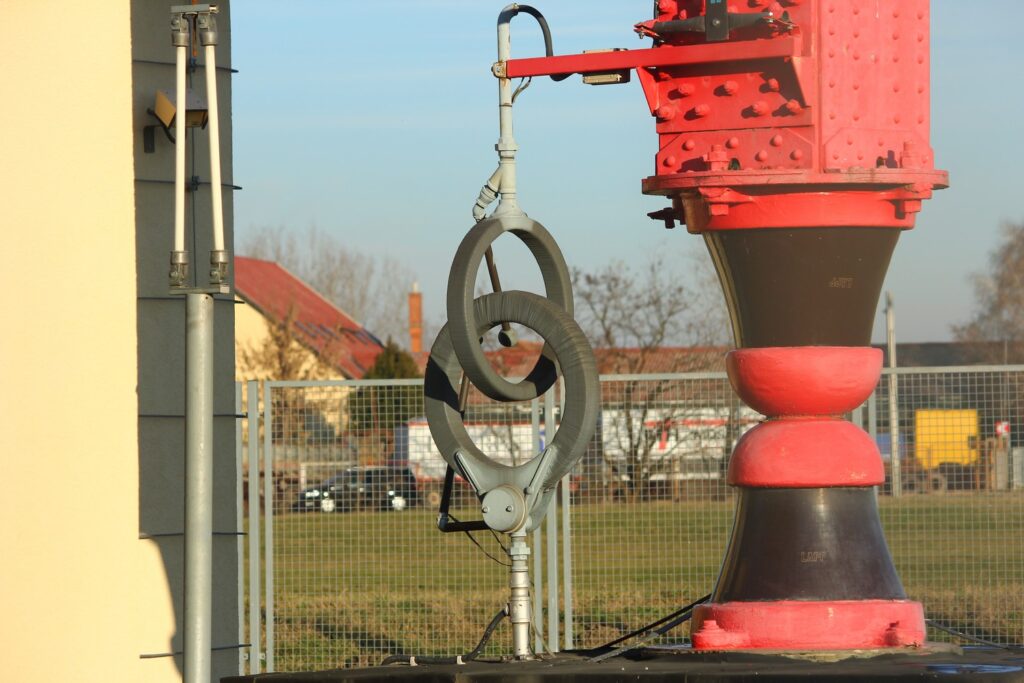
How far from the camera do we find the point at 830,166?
18.2ft

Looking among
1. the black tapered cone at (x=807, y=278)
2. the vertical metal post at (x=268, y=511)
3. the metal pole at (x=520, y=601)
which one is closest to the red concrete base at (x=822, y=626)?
the metal pole at (x=520, y=601)

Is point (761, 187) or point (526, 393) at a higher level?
point (761, 187)

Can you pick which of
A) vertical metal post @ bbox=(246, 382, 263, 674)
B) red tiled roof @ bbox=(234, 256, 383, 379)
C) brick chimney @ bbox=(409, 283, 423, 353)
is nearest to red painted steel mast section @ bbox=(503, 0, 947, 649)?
vertical metal post @ bbox=(246, 382, 263, 674)

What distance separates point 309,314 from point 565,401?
195 feet

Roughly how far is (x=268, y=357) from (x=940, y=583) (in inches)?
1428

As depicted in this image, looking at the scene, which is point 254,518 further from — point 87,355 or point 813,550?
point 813,550

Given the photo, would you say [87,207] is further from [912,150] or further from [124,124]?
[912,150]

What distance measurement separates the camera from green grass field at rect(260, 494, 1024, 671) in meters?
11.2

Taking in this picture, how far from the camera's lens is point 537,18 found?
5988mm

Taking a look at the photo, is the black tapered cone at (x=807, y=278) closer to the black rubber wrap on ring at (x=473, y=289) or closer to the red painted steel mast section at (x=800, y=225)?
the red painted steel mast section at (x=800, y=225)

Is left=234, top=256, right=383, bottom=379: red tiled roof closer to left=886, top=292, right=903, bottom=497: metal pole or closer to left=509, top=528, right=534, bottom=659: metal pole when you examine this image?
left=886, top=292, right=903, bottom=497: metal pole

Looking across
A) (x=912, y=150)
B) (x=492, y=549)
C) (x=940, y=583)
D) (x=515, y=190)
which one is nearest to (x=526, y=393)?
(x=515, y=190)

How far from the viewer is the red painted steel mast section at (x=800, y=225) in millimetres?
5566

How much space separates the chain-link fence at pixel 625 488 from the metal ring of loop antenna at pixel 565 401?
16.0ft
